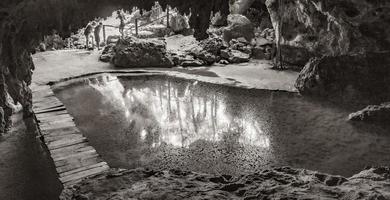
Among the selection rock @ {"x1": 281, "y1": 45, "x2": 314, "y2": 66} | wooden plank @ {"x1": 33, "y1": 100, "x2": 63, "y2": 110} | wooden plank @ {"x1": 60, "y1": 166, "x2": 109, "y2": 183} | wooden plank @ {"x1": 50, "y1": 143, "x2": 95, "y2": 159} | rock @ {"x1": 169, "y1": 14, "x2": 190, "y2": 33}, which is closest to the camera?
wooden plank @ {"x1": 60, "y1": 166, "x2": 109, "y2": 183}

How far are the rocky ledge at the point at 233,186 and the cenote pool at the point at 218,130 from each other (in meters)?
3.25

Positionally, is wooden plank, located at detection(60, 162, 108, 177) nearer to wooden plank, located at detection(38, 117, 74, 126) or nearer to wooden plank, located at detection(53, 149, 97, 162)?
wooden plank, located at detection(53, 149, 97, 162)

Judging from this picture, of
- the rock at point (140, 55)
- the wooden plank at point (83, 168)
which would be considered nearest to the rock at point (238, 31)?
the rock at point (140, 55)

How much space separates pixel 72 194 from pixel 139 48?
1354 centimetres

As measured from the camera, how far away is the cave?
15.7ft

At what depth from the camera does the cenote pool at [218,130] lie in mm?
Answer: 8461

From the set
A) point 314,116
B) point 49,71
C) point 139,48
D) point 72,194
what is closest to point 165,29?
point 139,48

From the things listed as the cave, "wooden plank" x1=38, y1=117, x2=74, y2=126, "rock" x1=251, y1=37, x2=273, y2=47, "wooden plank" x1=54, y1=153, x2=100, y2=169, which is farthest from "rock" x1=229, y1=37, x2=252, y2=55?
"wooden plank" x1=54, y1=153, x2=100, y2=169

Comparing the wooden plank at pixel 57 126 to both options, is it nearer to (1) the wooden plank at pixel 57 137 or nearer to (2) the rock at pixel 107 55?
(1) the wooden plank at pixel 57 137

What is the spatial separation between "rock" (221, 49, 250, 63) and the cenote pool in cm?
448

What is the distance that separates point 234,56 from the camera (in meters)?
18.4

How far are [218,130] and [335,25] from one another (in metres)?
6.88

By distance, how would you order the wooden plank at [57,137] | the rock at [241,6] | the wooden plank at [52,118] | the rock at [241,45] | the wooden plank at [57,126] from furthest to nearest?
the rock at [241,6] → the rock at [241,45] → the wooden plank at [52,118] → the wooden plank at [57,126] → the wooden plank at [57,137]

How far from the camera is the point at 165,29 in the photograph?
83.6 ft
